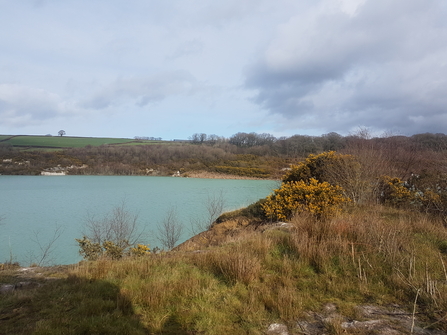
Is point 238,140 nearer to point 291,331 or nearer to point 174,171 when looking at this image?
point 174,171

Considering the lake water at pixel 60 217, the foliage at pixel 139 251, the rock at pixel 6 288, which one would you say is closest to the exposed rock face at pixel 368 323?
the rock at pixel 6 288

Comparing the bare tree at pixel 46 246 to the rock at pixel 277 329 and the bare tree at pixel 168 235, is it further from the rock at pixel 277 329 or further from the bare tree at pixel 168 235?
the rock at pixel 277 329

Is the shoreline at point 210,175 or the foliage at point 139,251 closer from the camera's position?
the foliage at point 139,251

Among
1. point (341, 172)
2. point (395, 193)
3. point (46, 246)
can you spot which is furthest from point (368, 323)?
point (46, 246)

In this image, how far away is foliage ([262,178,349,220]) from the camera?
9203 millimetres

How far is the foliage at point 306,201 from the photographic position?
9203 millimetres

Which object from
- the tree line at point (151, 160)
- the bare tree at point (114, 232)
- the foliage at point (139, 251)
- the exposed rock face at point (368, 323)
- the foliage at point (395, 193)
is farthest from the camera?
the tree line at point (151, 160)

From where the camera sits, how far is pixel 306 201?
31.6 feet

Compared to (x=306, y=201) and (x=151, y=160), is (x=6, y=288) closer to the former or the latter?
(x=306, y=201)

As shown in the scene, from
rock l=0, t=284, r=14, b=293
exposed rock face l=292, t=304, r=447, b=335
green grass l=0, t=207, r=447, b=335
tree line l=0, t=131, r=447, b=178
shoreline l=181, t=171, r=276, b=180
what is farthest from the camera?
shoreline l=181, t=171, r=276, b=180

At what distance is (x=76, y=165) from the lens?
67.2 meters

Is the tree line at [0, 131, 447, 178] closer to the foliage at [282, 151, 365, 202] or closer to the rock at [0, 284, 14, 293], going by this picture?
the foliage at [282, 151, 365, 202]

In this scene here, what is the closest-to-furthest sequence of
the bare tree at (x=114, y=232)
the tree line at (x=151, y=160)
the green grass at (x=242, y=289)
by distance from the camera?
the green grass at (x=242, y=289), the bare tree at (x=114, y=232), the tree line at (x=151, y=160)

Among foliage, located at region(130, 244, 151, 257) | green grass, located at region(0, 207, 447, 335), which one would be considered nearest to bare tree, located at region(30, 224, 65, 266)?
foliage, located at region(130, 244, 151, 257)
